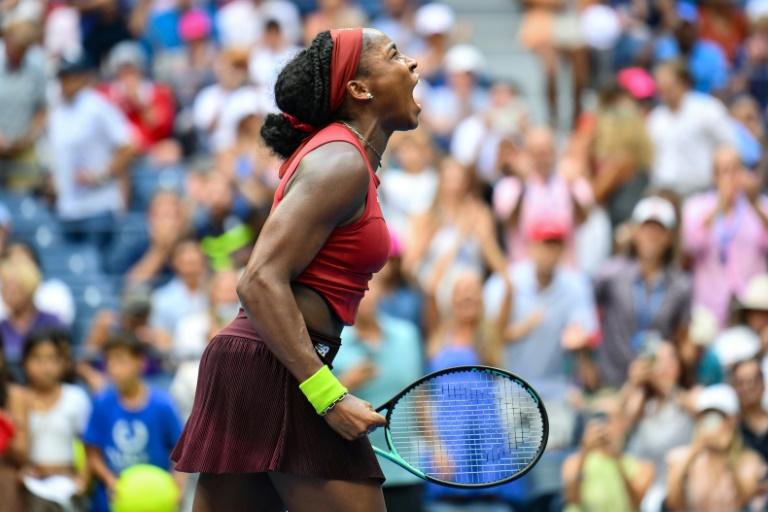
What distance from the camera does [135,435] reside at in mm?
7344

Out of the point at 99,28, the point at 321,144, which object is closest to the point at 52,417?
the point at 321,144

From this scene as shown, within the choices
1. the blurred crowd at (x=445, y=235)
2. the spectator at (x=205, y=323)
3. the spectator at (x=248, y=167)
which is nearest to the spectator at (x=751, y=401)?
the blurred crowd at (x=445, y=235)

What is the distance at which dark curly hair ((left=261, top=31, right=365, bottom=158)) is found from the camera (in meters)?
3.96

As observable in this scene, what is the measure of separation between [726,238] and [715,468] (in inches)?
88.0

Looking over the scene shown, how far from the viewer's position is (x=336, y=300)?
153 inches

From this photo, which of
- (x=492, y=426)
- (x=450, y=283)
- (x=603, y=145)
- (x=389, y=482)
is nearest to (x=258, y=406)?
(x=492, y=426)

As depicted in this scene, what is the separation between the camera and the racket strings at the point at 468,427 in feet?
13.4

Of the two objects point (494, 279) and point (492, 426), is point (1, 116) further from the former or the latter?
point (492, 426)

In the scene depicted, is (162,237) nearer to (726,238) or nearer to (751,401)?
(726,238)

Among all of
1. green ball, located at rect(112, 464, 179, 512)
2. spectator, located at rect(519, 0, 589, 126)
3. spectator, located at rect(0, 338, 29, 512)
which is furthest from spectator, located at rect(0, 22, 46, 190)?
green ball, located at rect(112, 464, 179, 512)

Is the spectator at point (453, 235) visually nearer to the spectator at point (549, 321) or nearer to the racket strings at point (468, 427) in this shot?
the spectator at point (549, 321)

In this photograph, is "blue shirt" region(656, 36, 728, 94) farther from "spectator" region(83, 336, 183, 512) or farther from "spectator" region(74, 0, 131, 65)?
"spectator" region(83, 336, 183, 512)

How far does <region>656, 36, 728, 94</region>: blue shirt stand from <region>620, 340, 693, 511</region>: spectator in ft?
14.6

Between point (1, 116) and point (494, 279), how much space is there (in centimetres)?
403
